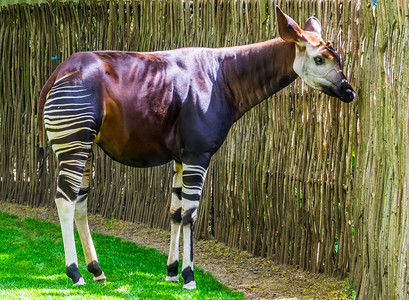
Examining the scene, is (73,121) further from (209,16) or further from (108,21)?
(108,21)

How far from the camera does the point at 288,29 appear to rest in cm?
484

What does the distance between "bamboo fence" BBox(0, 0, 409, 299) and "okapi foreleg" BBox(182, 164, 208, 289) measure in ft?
3.47

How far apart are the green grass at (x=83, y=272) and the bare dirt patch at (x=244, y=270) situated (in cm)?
24

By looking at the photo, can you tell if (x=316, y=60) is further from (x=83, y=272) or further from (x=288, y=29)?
(x=83, y=272)

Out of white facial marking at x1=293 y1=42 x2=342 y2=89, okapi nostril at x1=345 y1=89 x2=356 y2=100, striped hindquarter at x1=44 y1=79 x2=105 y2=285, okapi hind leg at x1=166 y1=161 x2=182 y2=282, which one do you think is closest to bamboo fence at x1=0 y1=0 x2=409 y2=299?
okapi nostril at x1=345 y1=89 x2=356 y2=100

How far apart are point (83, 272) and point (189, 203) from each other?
108 centimetres

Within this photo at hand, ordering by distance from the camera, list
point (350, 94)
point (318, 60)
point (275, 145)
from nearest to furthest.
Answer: point (350, 94), point (318, 60), point (275, 145)

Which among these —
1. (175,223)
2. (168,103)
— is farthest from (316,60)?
(175,223)

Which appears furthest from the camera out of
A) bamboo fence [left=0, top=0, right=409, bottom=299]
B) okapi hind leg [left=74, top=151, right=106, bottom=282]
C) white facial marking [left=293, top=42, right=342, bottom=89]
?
okapi hind leg [left=74, top=151, right=106, bottom=282]

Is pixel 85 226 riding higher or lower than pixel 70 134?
lower

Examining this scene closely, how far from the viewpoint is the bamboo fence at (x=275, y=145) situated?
408 centimetres

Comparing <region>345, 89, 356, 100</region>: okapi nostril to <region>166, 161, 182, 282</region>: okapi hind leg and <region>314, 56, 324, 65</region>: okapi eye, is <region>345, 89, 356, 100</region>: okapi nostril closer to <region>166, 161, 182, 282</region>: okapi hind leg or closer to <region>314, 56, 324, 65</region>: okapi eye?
<region>314, 56, 324, 65</region>: okapi eye

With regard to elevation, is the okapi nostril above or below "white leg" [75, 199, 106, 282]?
above

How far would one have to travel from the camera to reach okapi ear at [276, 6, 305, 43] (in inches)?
188
